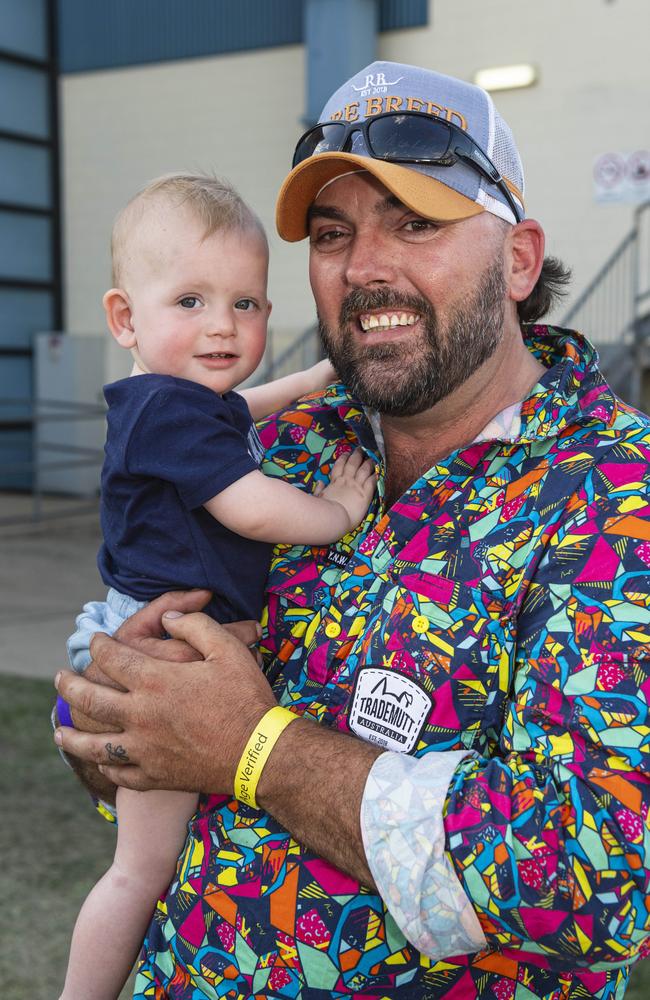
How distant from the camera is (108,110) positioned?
13.8m

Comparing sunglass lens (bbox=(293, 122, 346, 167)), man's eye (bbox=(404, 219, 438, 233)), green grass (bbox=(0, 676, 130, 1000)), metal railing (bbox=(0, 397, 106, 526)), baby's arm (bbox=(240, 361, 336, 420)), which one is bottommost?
metal railing (bbox=(0, 397, 106, 526))

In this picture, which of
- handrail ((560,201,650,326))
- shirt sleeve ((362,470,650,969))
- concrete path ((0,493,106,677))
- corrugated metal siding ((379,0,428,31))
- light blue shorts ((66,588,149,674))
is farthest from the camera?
corrugated metal siding ((379,0,428,31))

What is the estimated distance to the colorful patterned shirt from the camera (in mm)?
1311

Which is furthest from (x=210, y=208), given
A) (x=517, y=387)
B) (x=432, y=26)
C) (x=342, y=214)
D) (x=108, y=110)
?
(x=108, y=110)

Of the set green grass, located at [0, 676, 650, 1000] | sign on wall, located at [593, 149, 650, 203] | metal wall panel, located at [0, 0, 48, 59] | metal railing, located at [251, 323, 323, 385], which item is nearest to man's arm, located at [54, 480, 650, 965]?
green grass, located at [0, 676, 650, 1000]

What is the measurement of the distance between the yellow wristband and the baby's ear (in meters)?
0.79

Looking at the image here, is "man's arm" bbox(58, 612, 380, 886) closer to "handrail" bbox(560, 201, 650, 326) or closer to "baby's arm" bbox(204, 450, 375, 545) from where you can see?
"baby's arm" bbox(204, 450, 375, 545)

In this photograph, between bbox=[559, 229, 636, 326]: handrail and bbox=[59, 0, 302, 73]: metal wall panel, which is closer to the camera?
bbox=[559, 229, 636, 326]: handrail

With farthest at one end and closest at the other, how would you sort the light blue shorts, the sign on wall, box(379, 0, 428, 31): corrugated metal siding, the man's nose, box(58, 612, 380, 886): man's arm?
box(379, 0, 428, 31): corrugated metal siding < the sign on wall < the light blue shorts < the man's nose < box(58, 612, 380, 886): man's arm

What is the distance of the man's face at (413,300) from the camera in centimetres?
182

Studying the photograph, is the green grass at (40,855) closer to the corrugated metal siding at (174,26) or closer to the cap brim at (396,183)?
the cap brim at (396,183)

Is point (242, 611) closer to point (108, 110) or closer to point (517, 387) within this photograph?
point (517, 387)

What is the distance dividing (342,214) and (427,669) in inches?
32.6

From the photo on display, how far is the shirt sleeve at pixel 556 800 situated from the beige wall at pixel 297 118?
9.38 metres
